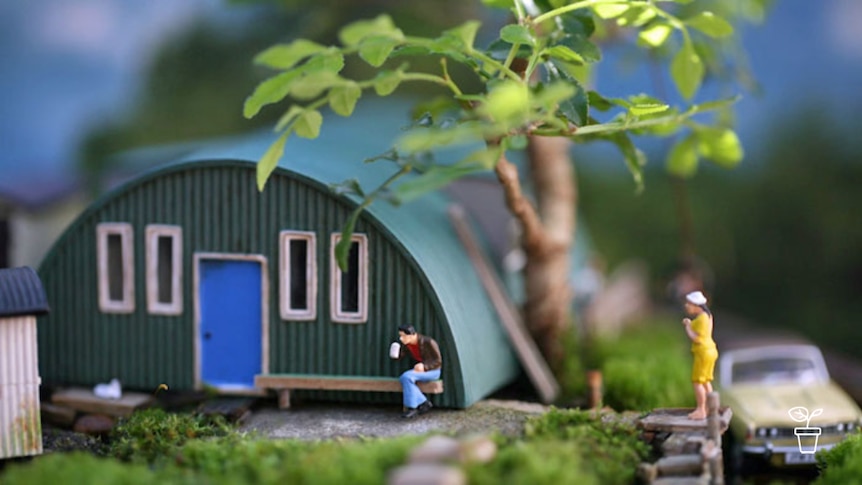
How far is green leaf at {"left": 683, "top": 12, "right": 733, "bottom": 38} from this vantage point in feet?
26.8

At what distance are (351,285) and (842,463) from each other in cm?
500

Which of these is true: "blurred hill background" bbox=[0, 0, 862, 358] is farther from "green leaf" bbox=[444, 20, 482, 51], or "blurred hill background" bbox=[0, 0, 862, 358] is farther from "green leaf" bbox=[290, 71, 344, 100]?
"green leaf" bbox=[444, 20, 482, 51]

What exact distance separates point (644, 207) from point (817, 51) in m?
5.71

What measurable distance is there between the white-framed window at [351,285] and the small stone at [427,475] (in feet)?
9.69

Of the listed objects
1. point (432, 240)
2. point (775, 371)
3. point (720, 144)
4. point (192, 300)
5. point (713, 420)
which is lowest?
point (775, 371)

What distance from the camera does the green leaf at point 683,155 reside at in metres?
9.77

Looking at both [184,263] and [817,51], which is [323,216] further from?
[817,51]

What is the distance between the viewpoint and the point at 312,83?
23.0 ft

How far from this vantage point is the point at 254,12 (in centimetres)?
1664

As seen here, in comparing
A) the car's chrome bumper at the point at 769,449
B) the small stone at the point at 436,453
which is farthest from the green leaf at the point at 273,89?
the car's chrome bumper at the point at 769,449

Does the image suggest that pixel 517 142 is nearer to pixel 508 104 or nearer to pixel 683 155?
pixel 508 104

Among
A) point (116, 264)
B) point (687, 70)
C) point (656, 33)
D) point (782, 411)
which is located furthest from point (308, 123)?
point (782, 411)

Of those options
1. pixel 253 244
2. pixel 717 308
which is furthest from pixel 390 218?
pixel 717 308

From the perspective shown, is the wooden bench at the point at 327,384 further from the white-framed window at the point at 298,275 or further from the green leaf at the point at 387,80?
the green leaf at the point at 387,80
